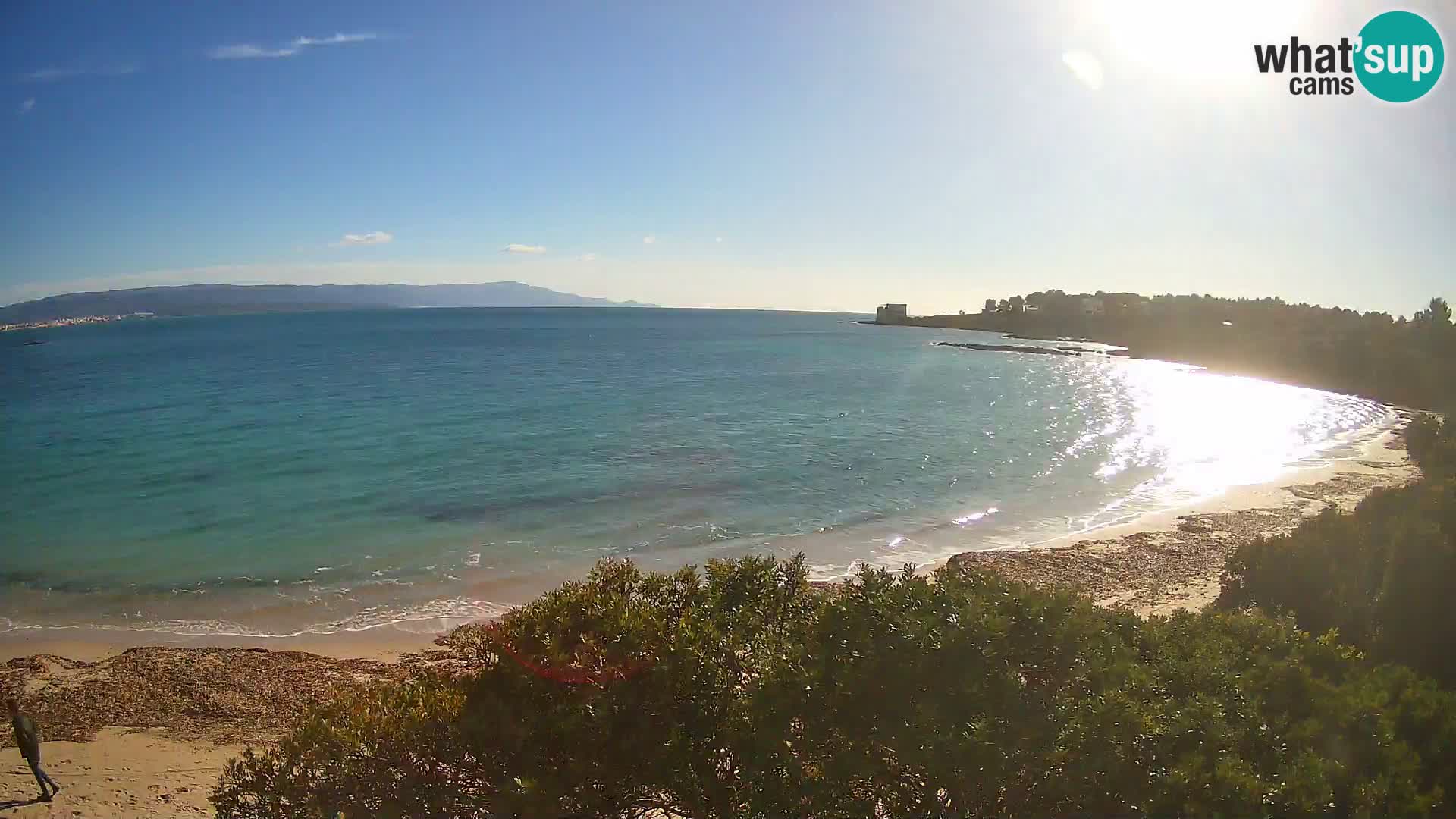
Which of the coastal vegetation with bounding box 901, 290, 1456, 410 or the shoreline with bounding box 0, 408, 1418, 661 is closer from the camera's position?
the shoreline with bounding box 0, 408, 1418, 661

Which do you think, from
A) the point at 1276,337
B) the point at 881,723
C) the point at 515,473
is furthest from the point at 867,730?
the point at 1276,337

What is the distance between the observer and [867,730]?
5.36 metres

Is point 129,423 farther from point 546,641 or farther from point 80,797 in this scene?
point 546,641

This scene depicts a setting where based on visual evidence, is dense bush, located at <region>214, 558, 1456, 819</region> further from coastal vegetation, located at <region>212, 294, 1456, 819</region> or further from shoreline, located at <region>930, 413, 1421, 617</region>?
shoreline, located at <region>930, 413, 1421, 617</region>

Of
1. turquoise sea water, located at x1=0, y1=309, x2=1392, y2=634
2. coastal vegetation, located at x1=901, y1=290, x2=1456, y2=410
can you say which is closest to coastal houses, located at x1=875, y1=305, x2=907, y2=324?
coastal vegetation, located at x1=901, y1=290, x2=1456, y2=410

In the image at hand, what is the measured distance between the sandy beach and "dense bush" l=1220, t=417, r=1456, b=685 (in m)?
2.01

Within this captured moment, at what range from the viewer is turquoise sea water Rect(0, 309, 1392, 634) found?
54.1 feet

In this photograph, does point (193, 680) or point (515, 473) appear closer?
point (193, 680)

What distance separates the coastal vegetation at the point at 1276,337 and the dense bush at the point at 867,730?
5846 centimetres

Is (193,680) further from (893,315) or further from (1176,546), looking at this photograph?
(893,315)

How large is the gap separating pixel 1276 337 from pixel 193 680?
10339 centimetres

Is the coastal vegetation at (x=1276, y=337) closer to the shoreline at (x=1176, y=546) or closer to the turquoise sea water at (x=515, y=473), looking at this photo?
the turquoise sea water at (x=515, y=473)

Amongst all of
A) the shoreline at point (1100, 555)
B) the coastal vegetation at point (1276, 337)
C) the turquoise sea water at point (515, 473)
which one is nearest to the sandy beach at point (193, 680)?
the shoreline at point (1100, 555)

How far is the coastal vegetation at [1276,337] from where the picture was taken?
55.2 m
